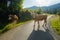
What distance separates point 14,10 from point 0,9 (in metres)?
3.36

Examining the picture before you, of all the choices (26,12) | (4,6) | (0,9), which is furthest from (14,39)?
(26,12)

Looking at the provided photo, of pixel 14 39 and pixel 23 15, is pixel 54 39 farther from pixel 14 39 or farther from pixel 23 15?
pixel 23 15

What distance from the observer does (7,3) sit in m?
28.5

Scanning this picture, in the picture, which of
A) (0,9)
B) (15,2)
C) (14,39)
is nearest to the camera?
(14,39)

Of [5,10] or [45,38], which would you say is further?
[5,10]

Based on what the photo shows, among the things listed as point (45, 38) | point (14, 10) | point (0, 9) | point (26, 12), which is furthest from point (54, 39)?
point (26, 12)

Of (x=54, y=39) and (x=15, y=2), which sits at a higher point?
(x=15, y=2)

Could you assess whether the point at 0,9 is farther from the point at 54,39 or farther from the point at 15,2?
the point at 54,39

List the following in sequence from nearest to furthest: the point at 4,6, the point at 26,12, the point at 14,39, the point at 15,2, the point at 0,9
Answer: the point at 14,39, the point at 0,9, the point at 4,6, the point at 15,2, the point at 26,12

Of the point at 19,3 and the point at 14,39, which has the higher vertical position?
the point at 19,3

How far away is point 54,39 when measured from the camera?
1170cm

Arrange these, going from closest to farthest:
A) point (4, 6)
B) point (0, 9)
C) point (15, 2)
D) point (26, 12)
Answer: point (0, 9) < point (4, 6) < point (15, 2) < point (26, 12)

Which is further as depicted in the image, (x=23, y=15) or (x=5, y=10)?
(x=23, y=15)

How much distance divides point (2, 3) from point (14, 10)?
2.09m
